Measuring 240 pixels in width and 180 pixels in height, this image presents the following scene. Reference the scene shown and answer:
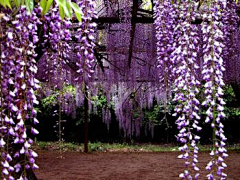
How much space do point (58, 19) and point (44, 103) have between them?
9839mm

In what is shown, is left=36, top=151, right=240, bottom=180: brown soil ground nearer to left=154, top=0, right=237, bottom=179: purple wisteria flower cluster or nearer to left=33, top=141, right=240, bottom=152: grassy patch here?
left=33, top=141, right=240, bottom=152: grassy patch

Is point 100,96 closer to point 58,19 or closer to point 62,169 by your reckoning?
point 62,169

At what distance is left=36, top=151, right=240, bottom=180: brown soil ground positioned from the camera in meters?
6.72

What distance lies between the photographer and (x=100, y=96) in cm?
1280

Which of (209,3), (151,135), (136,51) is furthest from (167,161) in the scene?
(209,3)

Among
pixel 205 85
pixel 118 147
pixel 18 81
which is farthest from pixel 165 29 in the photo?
pixel 118 147

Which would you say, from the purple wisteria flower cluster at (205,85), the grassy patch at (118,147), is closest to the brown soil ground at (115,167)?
the grassy patch at (118,147)

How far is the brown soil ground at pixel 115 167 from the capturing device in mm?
6719

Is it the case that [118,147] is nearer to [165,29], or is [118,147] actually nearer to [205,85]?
[165,29]

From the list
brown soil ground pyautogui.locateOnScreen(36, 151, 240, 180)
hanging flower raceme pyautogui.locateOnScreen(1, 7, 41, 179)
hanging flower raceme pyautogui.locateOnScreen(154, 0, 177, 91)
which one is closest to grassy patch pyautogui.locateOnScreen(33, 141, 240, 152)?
brown soil ground pyautogui.locateOnScreen(36, 151, 240, 180)

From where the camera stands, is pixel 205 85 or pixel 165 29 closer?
pixel 205 85

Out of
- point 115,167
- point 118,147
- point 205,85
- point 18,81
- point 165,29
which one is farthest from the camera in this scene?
point 118,147

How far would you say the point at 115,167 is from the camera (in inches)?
307

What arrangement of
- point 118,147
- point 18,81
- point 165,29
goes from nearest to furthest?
point 18,81 → point 165,29 → point 118,147
